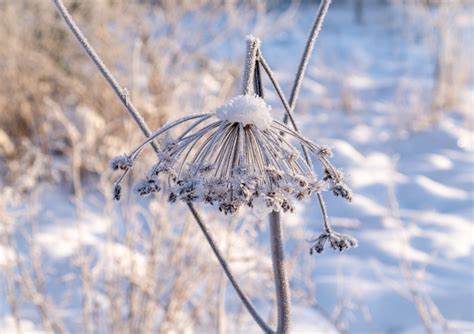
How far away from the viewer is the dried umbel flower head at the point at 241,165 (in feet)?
2.34

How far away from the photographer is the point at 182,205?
2.55 m

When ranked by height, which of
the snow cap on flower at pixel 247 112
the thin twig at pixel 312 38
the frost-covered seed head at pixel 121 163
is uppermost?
the thin twig at pixel 312 38

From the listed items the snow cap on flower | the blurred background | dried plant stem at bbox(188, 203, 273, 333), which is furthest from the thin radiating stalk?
the blurred background

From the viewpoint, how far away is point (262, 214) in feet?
2.39

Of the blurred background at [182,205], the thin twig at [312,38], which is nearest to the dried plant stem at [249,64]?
the thin twig at [312,38]

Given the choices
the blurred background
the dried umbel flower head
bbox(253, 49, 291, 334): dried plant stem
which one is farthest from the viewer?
the blurred background

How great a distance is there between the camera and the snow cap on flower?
0.72 meters

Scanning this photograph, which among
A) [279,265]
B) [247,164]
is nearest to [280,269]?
[279,265]

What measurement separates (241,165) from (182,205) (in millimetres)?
1846

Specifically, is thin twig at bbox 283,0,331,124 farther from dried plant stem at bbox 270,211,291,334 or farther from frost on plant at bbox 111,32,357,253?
dried plant stem at bbox 270,211,291,334

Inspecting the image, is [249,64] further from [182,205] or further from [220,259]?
[182,205]

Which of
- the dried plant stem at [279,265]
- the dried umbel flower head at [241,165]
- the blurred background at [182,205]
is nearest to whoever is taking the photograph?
the dried umbel flower head at [241,165]

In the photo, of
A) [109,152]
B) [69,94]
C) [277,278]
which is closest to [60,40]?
[69,94]

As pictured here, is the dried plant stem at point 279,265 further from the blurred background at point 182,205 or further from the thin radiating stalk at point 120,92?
the blurred background at point 182,205
